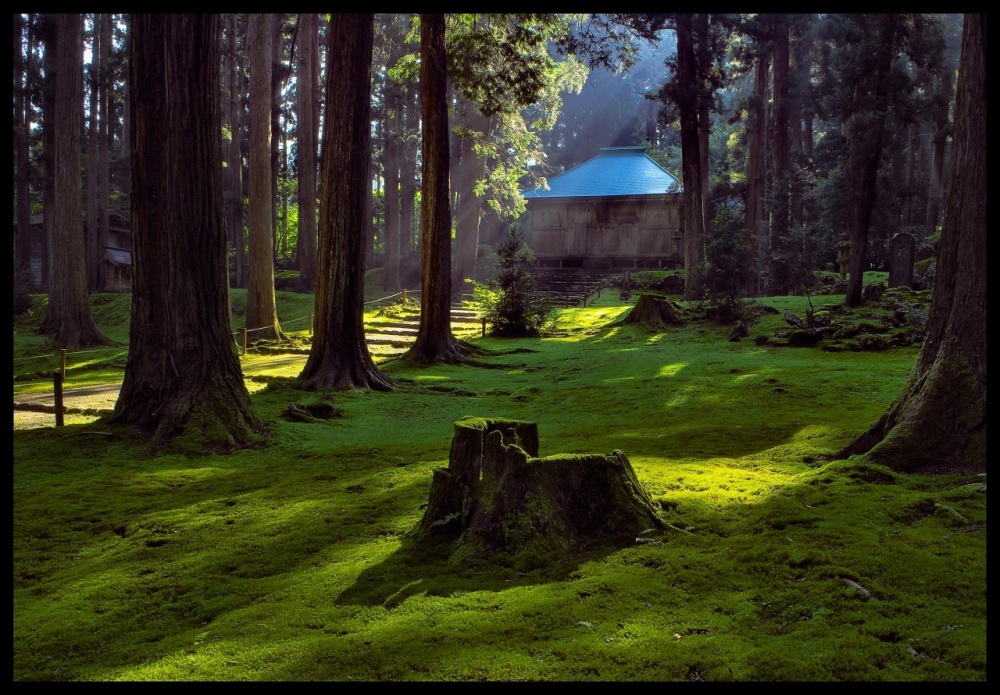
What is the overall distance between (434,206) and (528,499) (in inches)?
512

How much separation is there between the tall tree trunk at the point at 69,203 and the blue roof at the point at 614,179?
23393 mm

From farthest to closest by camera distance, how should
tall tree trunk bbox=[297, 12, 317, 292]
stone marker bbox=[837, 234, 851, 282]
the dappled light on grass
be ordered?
1. tall tree trunk bbox=[297, 12, 317, 292]
2. stone marker bbox=[837, 234, 851, 282]
3. the dappled light on grass

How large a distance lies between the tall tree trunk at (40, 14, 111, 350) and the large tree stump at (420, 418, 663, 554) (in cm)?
1955

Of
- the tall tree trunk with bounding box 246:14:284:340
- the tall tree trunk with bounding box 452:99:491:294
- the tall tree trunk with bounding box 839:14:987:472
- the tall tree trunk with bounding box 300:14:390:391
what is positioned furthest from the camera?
the tall tree trunk with bounding box 452:99:491:294

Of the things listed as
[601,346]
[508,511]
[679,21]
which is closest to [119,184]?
[679,21]

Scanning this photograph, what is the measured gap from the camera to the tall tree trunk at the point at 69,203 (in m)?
21.6

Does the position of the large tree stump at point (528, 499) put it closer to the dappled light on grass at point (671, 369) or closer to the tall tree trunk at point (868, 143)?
the dappled light on grass at point (671, 369)

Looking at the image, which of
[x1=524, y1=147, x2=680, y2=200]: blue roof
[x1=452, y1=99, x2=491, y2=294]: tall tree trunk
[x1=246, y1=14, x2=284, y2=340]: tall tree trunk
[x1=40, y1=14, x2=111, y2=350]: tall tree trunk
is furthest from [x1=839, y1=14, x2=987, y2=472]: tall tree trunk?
[x1=524, y1=147, x2=680, y2=200]: blue roof

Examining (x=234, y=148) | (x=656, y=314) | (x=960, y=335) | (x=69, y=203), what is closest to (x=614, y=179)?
(x=234, y=148)

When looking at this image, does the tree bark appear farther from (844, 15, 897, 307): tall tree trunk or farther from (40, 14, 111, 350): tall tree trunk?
(844, 15, 897, 307): tall tree trunk

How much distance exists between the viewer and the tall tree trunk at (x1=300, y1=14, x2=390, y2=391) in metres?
13.7

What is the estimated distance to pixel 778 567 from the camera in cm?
469

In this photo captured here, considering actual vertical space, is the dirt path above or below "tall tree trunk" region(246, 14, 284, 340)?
below
